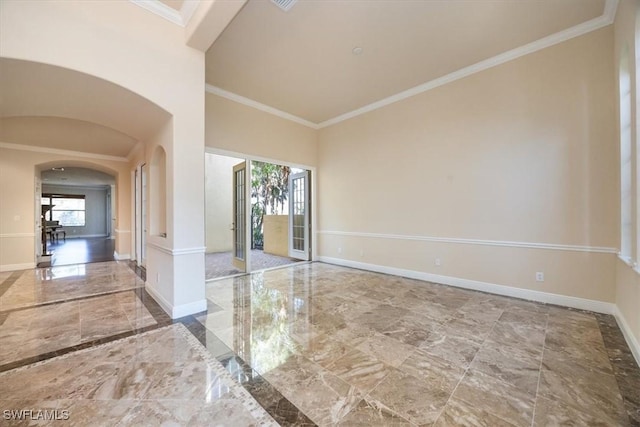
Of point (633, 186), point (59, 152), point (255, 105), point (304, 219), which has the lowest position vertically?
point (304, 219)

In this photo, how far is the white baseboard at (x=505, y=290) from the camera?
10.4 feet

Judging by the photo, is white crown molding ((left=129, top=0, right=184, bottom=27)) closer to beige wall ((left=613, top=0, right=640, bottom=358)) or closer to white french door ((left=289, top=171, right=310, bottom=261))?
white french door ((left=289, top=171, right=310, bottom=261))

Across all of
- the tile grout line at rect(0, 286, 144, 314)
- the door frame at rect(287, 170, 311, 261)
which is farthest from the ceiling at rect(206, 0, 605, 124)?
the tile grout line at rect(0, 286, 144, 314)

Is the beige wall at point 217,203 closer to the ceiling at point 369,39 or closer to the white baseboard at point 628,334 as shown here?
the ceiling at point 369,39

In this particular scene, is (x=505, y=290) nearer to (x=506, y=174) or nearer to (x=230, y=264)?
(x=506, y=174)

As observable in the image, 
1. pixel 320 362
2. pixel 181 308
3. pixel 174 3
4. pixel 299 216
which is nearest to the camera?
pixel 320 362

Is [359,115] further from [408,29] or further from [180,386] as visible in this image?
[180,386]

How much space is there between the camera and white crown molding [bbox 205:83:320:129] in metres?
4.69

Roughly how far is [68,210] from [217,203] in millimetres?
11643

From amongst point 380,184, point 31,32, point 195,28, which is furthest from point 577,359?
point 31,32

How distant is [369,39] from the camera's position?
3.39 meters

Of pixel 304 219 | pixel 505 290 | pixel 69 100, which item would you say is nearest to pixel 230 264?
pixel 304 219

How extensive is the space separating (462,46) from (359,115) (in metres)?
2.41

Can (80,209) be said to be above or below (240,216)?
above
